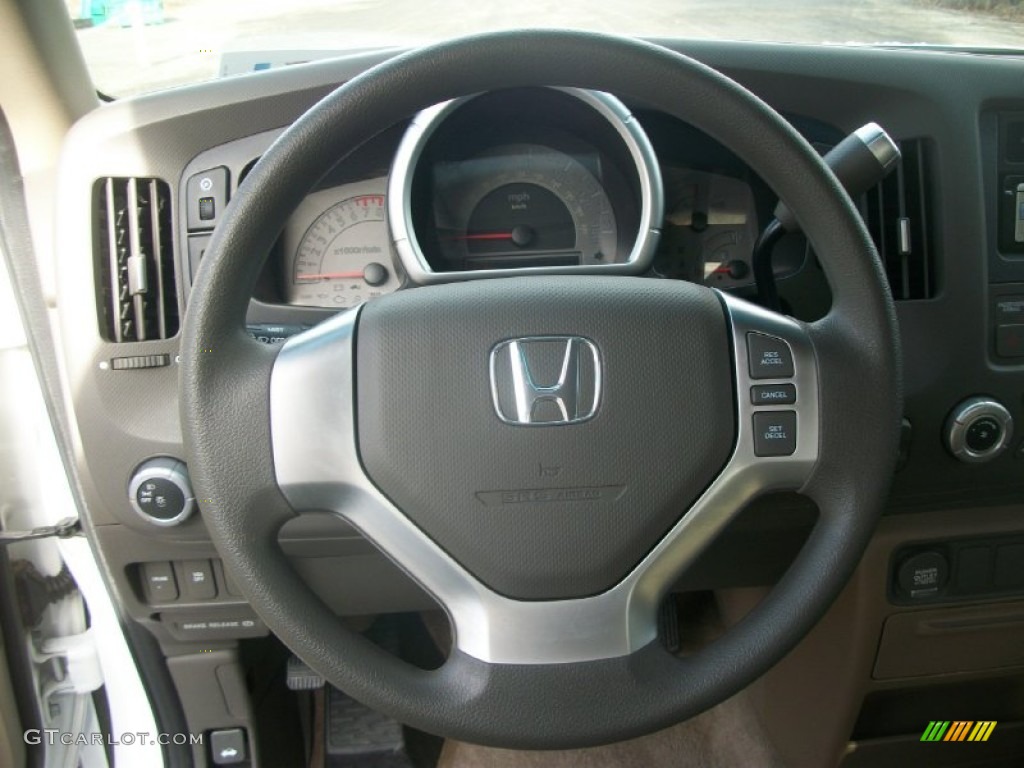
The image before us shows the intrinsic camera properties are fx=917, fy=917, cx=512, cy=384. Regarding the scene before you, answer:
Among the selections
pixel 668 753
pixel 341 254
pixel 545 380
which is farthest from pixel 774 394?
pixel 668 753

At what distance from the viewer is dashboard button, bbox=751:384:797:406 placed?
0.85 m

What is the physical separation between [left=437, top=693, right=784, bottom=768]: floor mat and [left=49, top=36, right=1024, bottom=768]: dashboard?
541mm

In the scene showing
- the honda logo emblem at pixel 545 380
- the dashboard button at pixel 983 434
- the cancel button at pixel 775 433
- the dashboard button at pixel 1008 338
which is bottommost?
the dashboard button at pixel 983 434

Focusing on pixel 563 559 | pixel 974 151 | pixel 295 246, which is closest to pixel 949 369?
pixel 974 151

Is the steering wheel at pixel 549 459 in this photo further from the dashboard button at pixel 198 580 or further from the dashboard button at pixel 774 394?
the dashboard button at pixel 198 580

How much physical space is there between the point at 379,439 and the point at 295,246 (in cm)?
45

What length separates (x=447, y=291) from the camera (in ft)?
2.89

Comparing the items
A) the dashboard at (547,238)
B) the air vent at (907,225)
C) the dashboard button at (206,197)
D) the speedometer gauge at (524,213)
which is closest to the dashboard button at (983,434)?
the dashboard at (547,238)

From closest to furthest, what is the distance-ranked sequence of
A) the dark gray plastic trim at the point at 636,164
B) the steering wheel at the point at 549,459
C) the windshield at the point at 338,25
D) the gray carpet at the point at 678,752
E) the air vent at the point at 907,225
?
1. the steering wheel at the point at 549,459
2. the dark gray plastic trim at the point at 636,164
3. the air vent at the point at 907,225
4. the windshield at the point at 338,25
5. the gray carpet at the point at 678,752

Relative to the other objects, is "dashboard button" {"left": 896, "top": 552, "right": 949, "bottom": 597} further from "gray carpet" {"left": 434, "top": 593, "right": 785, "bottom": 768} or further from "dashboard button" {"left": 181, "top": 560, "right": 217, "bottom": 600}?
"dashboard button" {"left": 181, "top": 560, "right": 217, "bottom": 600}

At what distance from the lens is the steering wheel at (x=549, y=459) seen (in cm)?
81

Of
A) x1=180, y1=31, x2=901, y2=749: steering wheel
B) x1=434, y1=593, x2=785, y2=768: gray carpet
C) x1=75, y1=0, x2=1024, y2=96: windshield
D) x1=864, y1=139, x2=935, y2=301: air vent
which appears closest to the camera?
x1=180, y1=31, x2=901, y2=749: steering wheel

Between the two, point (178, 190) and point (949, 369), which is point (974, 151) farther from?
point (178, 190)

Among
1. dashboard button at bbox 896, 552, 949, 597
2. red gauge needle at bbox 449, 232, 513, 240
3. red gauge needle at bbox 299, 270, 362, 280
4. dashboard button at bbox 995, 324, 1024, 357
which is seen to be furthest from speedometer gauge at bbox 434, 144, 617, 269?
dashboard button at bbox 896, 552, 949, 597
